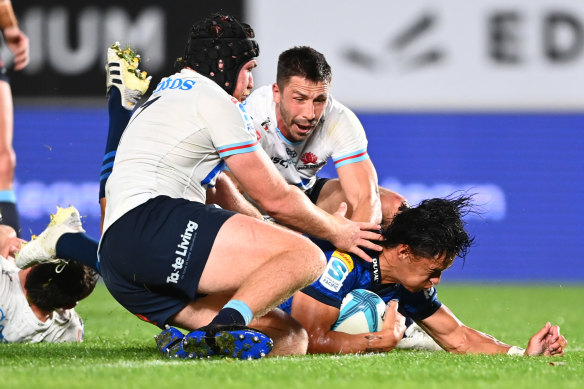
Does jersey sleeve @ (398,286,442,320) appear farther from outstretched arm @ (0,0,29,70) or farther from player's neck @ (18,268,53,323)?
outstretched arm @ (0,0,29,70)

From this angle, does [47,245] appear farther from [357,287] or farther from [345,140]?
[345,140]

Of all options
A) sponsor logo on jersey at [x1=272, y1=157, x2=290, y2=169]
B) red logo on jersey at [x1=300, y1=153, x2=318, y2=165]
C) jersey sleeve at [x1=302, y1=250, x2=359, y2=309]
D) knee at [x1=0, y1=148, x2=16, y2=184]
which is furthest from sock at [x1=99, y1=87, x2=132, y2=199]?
knee at [x1=0, y1=148, x2=16, y2=184]

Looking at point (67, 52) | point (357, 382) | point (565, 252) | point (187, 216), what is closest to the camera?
point (357, 382)

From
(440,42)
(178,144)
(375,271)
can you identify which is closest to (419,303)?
(375,271)

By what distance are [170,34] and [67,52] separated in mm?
1508

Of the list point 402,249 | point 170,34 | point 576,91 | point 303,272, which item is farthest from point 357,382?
point 576,91

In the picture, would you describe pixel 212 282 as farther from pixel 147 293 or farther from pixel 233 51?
pixel 233 51

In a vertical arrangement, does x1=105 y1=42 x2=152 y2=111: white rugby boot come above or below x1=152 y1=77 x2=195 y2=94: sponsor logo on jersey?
below

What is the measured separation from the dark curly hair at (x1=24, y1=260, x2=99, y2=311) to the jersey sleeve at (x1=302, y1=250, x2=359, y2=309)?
5.33 ft

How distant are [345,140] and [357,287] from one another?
1.64 m

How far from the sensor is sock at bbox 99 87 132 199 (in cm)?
646

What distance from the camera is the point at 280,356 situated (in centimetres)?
509

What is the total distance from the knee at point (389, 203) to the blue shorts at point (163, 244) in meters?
2.18

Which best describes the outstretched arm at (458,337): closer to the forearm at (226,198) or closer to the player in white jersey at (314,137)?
the player in white jersey at (314,137)
